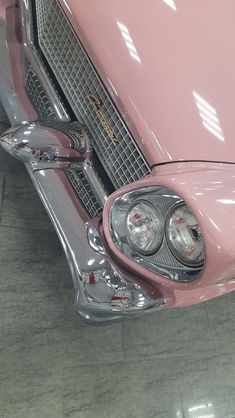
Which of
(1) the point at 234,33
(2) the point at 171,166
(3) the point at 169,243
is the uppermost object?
(1) the point at 234,33

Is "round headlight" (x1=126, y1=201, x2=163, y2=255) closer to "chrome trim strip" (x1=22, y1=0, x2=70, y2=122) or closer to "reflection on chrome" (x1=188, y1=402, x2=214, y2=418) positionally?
"chrome trim strip" (x1=22, y1=0, x2=70, y2=122)

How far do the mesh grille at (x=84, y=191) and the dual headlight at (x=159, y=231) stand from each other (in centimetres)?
18

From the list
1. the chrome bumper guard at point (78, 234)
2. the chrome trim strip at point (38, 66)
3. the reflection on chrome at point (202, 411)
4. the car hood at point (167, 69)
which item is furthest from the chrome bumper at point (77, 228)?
the reflection on chrome at point (202, 411)

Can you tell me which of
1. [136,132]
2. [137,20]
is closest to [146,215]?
[136,132]

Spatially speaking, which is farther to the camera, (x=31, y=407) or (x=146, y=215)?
(x=31, y=407)

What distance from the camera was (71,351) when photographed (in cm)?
162

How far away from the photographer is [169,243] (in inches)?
43.2

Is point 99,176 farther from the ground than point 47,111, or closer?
closer

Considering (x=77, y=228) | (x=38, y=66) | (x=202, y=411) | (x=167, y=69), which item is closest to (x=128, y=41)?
(x=167, y=69)

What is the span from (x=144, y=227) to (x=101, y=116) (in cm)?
37

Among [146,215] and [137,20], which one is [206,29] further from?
[146,215]

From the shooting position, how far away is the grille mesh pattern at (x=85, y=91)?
3.99ft

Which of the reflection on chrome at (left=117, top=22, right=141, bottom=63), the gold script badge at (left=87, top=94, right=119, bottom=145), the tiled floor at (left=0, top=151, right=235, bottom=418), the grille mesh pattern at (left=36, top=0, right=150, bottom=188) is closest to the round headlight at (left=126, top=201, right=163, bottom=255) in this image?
the grille mesh pattern at (left=36, top=0, right=150, bottom=188)

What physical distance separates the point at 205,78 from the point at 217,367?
4.26 feet
